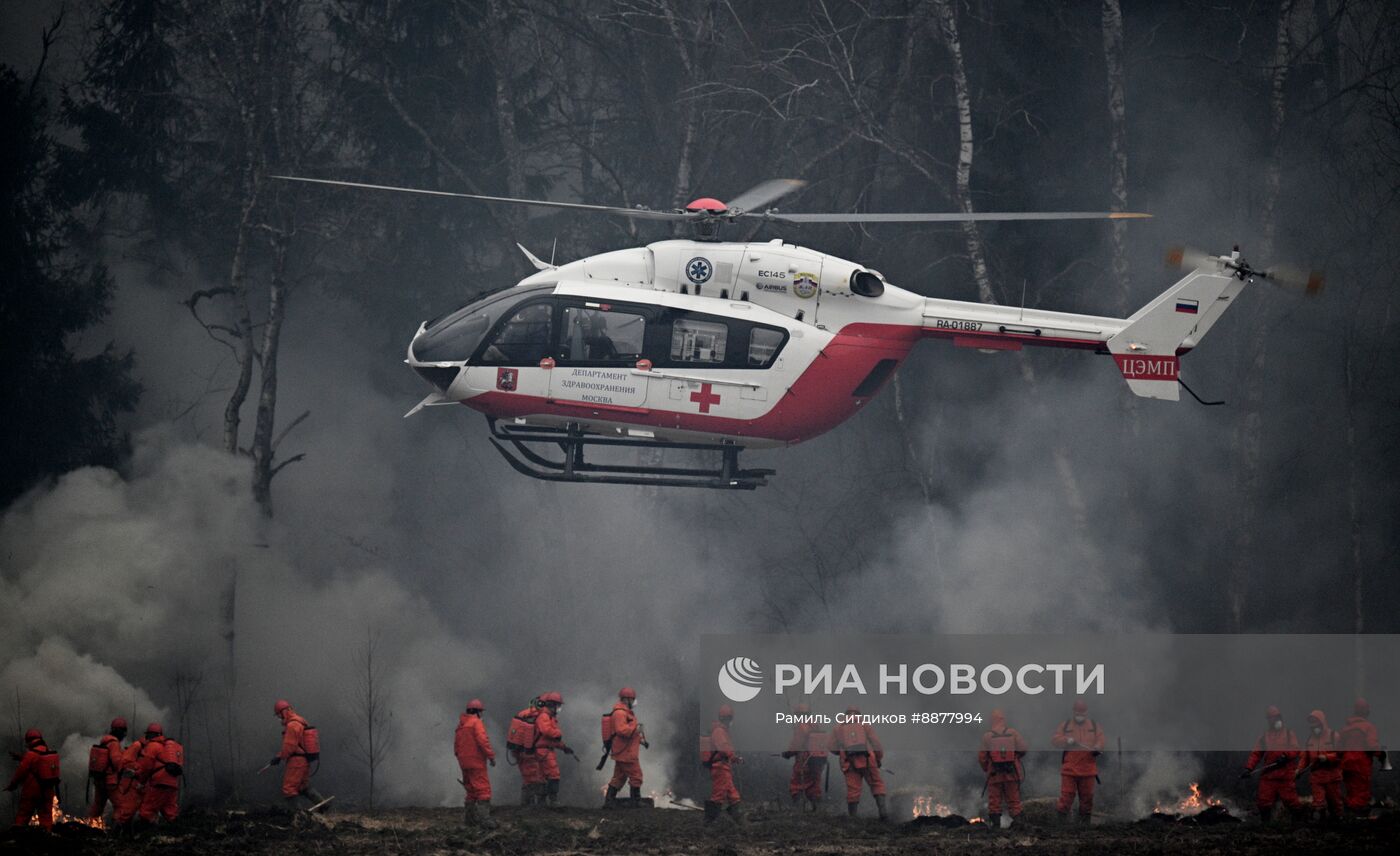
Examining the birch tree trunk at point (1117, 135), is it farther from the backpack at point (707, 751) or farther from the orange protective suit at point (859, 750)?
the backpack at point (707, 751)

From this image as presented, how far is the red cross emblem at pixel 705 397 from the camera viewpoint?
18.4 metres

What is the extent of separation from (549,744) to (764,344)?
515 cm

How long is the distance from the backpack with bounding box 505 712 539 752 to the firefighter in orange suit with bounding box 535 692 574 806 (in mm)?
65

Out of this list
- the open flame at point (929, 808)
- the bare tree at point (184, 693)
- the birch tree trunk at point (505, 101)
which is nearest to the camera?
the open flame at point (929, 808)

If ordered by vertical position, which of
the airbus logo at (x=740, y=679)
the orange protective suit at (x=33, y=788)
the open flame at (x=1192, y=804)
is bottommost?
the open flame at (x=1192, y=804)

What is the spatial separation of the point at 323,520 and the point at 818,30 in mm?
12219

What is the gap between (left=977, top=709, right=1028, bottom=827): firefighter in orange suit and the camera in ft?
59.8

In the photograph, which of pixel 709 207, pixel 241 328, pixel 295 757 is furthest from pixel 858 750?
pixel 241 328

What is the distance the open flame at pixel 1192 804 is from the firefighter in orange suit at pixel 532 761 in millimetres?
7654

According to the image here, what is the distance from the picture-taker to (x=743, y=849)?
16469 millimetres

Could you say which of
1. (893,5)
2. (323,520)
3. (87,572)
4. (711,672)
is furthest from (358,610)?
(893,5)

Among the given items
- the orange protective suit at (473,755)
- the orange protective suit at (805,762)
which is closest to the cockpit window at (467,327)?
the orange protective suit at (473,755)

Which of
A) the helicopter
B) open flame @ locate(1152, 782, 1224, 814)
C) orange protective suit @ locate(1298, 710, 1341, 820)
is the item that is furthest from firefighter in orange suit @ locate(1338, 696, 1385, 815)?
the helicopter

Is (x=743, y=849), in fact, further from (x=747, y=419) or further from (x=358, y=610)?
(x=358, y=610)
